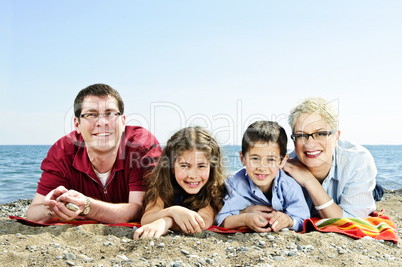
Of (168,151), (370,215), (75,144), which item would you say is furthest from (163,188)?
(370,215)

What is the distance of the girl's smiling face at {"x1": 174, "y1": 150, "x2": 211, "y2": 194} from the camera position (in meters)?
4.32

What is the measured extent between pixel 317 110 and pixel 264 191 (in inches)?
49.6

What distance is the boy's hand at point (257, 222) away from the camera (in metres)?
3.97

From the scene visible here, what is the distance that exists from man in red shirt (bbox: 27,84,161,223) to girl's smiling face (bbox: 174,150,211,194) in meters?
0.58

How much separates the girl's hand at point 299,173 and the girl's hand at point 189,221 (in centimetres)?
139

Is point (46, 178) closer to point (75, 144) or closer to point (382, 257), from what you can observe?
point (75, 144)

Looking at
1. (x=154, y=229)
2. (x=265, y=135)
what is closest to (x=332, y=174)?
(x=265, y=135)

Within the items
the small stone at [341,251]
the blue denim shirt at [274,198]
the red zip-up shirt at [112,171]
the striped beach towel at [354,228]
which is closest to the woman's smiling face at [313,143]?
the blue denim shirt at [274,198]

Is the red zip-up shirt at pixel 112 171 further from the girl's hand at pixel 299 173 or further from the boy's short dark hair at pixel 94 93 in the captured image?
the girl's hand at pixel 299 173

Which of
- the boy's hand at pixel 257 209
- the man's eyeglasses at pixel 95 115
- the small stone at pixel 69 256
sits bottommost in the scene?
the small stone at pixel 69 256

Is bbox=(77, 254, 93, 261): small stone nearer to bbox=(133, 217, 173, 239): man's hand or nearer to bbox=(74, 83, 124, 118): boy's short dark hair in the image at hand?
bbox=(133, 217, 173, 239): man's hand

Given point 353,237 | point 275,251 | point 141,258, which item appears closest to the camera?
point 141,258

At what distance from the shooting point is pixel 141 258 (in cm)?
311

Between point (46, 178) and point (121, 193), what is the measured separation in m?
1.07
